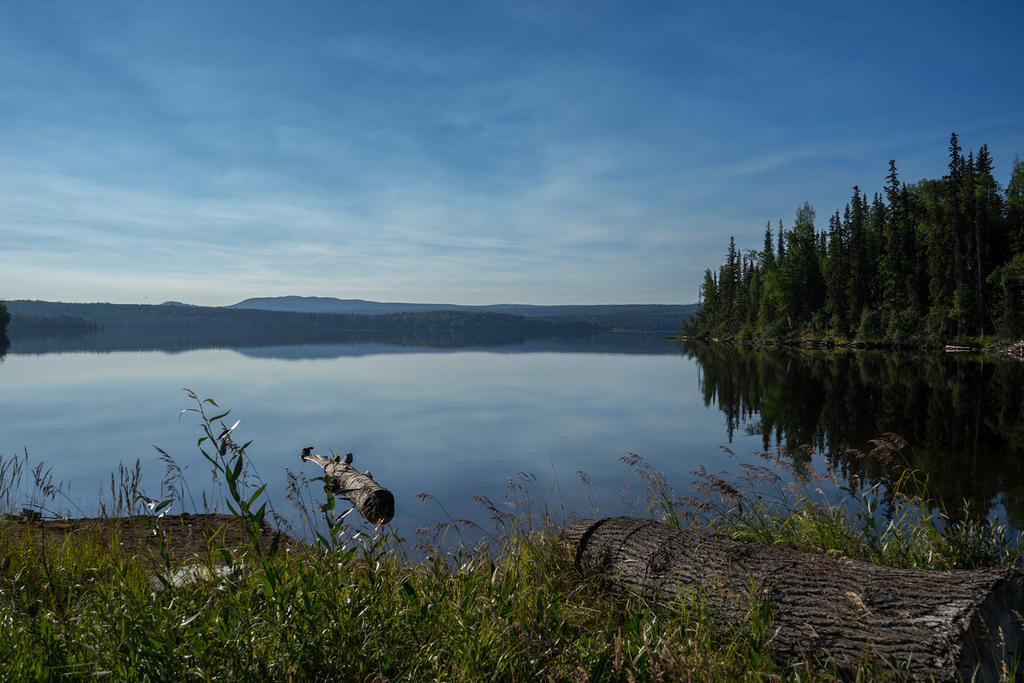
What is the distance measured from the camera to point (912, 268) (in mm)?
71188

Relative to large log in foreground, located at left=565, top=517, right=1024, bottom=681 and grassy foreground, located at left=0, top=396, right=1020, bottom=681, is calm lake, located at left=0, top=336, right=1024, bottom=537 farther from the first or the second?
grassy foreground, located at left=0, top=396, right=1020, bottom=681

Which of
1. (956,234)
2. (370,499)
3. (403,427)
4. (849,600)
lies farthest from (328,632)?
(956,234)

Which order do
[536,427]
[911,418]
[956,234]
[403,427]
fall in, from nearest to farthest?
[911,418], [536,427], [403,427], [956,234]

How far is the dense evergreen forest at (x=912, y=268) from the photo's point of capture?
Result: 5953 cm

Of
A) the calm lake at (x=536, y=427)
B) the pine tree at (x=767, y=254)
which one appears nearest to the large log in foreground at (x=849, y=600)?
the calm lake at (x=536, y=427)

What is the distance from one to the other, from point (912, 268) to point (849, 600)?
8211cm

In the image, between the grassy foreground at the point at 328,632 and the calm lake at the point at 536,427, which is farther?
the calm lake at the point at 536,427

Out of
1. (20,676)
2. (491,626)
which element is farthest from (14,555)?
(491,626)

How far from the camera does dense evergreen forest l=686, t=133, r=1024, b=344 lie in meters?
59.5

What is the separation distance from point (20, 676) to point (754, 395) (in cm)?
2941

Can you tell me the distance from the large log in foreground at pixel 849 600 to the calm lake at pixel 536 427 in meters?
2.55

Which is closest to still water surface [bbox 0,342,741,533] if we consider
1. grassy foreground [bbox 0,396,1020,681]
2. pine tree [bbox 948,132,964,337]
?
grassy foreground [bbox 0,396,1020,681]

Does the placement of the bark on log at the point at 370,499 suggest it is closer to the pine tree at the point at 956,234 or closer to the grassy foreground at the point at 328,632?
the grassy foreground at the point at 328,632

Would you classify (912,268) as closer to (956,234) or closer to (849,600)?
(956,234)
